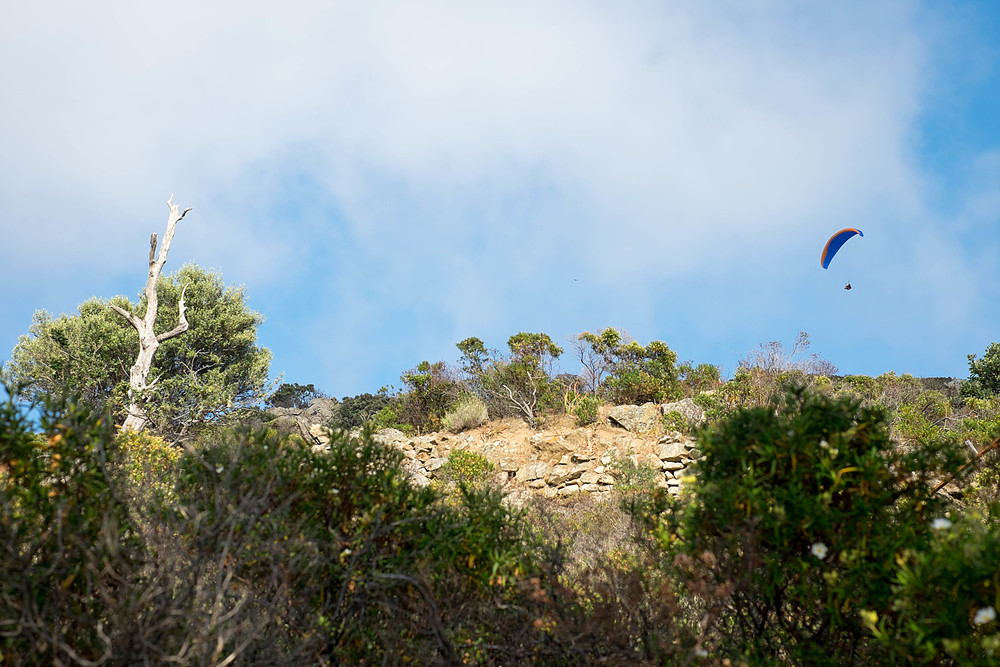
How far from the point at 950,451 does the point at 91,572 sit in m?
4.01

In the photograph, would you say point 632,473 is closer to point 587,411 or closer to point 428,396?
point 587,411

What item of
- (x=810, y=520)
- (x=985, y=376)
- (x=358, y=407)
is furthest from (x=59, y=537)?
(x=985, y=376)

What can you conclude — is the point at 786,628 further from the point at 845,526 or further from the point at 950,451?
the point at 950,451

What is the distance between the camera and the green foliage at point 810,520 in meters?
2.87

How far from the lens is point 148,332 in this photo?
16.2 m

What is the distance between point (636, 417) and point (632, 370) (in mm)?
3078

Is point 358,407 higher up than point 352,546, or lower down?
higher up

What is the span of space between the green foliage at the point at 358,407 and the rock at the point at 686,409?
1273 cm

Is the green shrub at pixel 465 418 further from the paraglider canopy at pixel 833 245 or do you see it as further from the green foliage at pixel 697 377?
the paraglider canopy at pixel 833 245

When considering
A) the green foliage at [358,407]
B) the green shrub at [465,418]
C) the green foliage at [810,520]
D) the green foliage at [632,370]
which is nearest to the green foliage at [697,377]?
Answer: the green foliage at [632,370]

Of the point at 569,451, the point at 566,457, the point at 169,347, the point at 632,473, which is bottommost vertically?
the point at 632,473

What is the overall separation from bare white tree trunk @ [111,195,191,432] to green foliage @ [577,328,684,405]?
38.1 feet

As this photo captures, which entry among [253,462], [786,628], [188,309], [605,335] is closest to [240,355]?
[188,309]

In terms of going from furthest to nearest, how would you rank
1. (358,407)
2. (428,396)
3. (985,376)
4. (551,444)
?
(358,407), (985,376), (428,396), (551,444)
